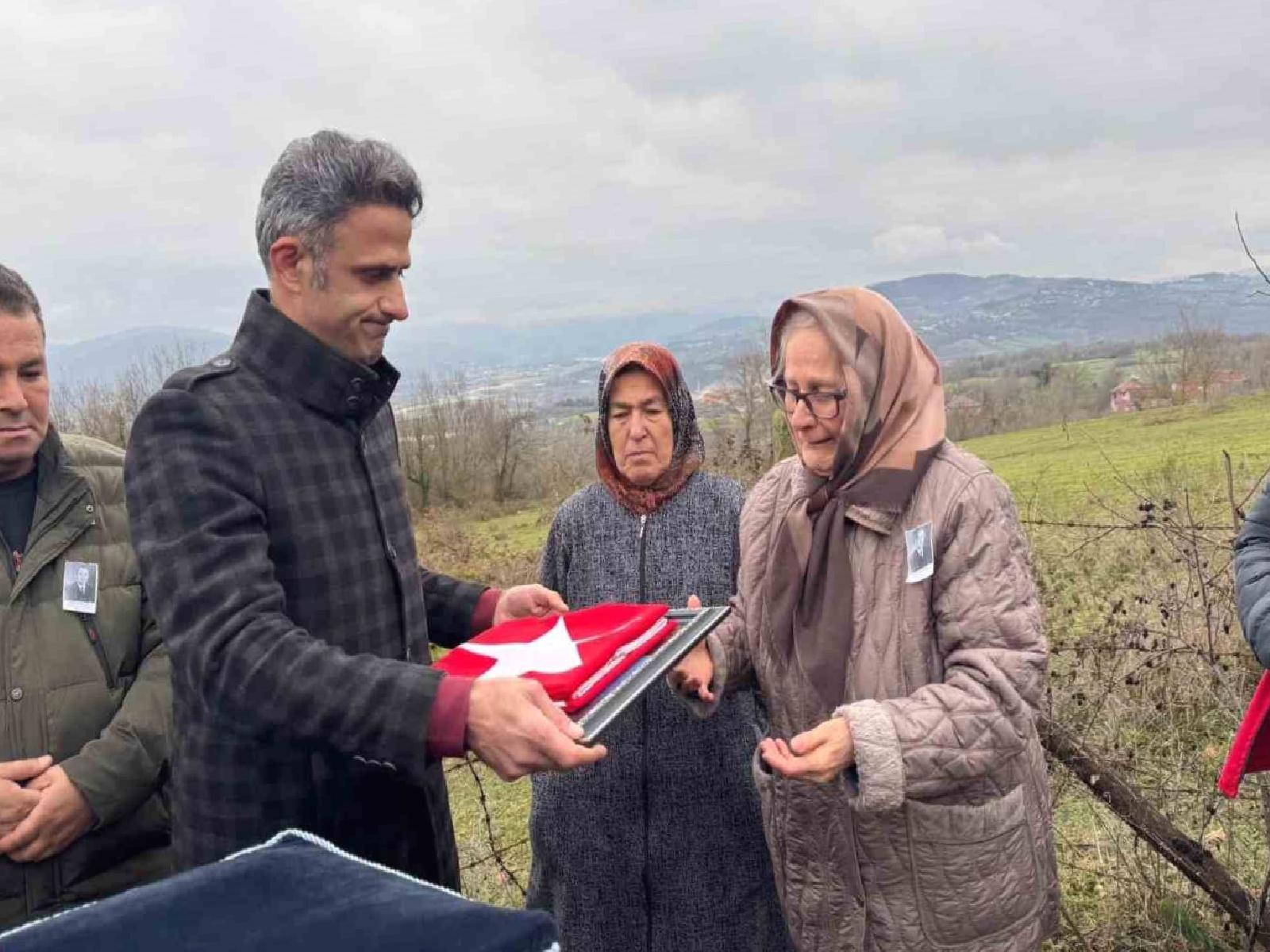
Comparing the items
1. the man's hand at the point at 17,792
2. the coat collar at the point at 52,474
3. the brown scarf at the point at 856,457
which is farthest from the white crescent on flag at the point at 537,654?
the coat collar at the point at 52,474

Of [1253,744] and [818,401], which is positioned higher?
[818,401]

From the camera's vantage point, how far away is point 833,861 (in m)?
2.63

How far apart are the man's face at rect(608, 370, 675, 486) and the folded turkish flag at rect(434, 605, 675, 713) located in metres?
0.83

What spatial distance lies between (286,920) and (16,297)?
84.9 inches

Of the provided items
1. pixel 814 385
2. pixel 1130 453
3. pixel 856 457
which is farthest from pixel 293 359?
pixel 1130 453

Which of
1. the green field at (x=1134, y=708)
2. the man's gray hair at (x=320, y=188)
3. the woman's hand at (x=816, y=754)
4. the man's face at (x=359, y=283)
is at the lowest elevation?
the green field at (x=1134, y=708)

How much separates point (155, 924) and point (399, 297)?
4.80 feet

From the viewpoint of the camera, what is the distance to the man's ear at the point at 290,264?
2.21 metres

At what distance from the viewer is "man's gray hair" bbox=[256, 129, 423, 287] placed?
217 centimetres

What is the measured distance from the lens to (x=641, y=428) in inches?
134

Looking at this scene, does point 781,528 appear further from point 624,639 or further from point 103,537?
point 103,537

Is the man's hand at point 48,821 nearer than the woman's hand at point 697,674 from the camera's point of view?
Yes

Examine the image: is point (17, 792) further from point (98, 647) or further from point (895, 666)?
point (895, 666)

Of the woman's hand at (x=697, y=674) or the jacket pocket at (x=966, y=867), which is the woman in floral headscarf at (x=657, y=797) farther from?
the jacket pocket at (x=966, y=867)
